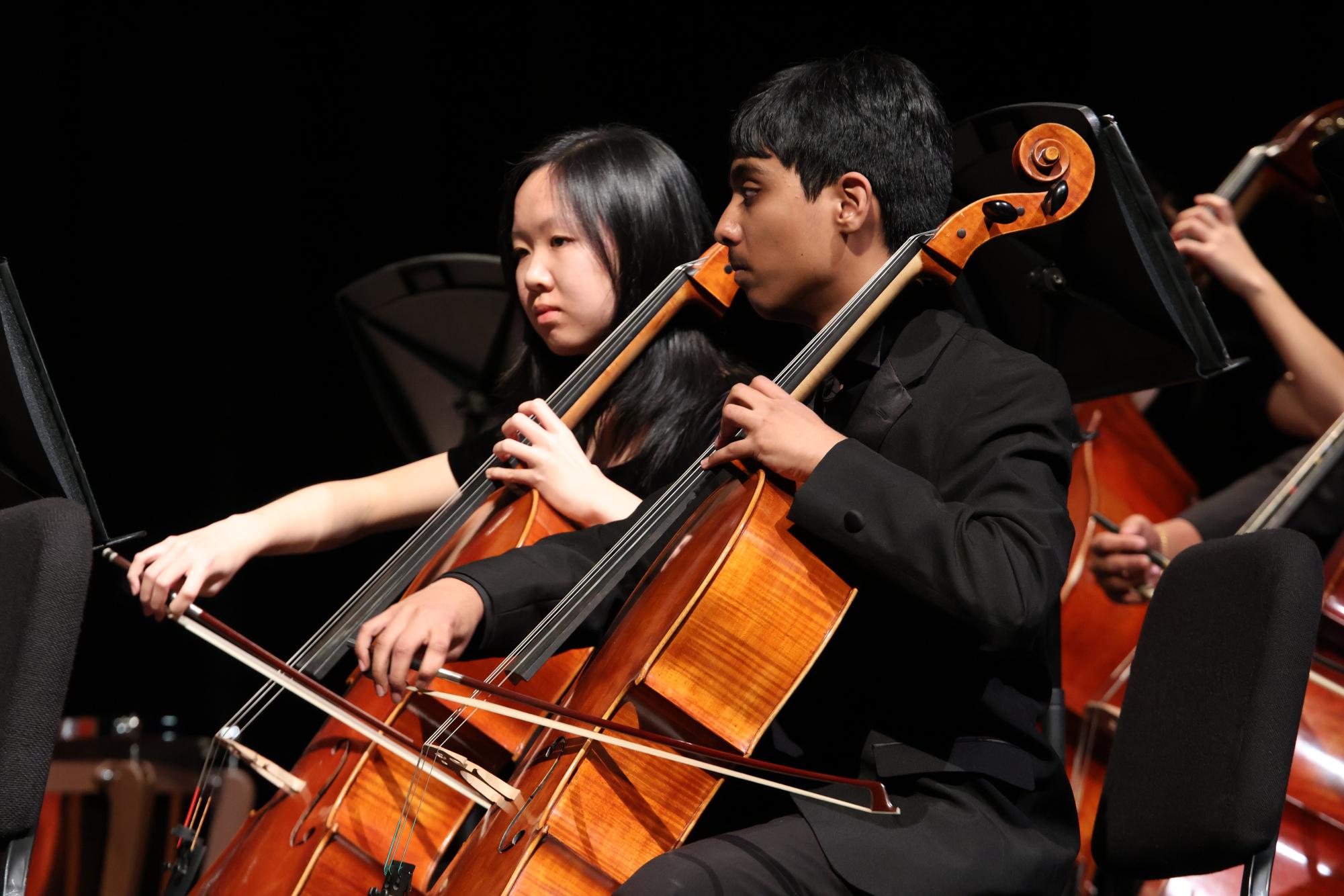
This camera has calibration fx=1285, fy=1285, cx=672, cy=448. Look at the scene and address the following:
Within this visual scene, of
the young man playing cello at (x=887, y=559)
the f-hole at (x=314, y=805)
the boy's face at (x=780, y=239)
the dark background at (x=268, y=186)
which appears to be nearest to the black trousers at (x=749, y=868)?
the young man playing cello at (x=887, y=559)

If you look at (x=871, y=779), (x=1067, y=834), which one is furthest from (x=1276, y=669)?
(x=871, y=779)

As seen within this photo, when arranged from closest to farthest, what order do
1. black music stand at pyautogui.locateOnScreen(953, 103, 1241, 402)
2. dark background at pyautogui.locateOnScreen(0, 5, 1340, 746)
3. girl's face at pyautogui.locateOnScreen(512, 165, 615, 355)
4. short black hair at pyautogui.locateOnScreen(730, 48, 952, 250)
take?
1. short black hair at pyautogui.locateOnScreen(730, 48, 952, 250)
2. black music stand at pyautogui.locateOnScreen(953, 103, 1241, 402)
3. girl's face at pyautogui.locateOnScreen(512, 165, 615, 355)
4. dark background at pyautogui.locateOnScreen(0, 5, 1340, 746)

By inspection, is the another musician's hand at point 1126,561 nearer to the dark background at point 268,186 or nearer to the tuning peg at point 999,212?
the tuning peg at point 999,212

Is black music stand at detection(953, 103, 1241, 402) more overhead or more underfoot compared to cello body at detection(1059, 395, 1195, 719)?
more overhead

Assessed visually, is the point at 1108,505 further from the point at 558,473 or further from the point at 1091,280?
the point at 558,473

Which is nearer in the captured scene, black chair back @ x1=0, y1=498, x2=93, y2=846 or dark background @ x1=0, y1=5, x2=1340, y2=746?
black chair back @ x1=0, y1=498, x2=93, y2=846

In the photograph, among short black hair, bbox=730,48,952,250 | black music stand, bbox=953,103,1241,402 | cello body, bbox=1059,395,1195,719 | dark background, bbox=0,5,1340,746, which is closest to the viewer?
short black hair, bbox=730,48,952,250

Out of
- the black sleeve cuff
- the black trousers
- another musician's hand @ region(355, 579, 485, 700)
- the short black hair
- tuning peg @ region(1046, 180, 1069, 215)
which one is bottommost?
the black trousers

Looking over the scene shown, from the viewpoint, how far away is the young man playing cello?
113 cm

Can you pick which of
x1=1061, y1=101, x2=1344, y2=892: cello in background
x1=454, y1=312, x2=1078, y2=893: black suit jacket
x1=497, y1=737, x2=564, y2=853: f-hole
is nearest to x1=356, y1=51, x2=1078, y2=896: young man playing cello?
x1=454, y1=312, x2=1078, y2=893: black suit jacket

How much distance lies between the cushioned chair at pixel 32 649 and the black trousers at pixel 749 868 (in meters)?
0.59

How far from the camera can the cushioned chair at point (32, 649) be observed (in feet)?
4.00

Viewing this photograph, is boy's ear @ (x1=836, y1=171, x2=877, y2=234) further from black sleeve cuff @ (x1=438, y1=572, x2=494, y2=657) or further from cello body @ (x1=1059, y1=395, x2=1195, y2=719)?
cello body @ (x1=1059, y1=395, x2=1195, y2=719)

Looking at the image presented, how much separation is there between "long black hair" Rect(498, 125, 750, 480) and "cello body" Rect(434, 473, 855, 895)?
644 millimetres
